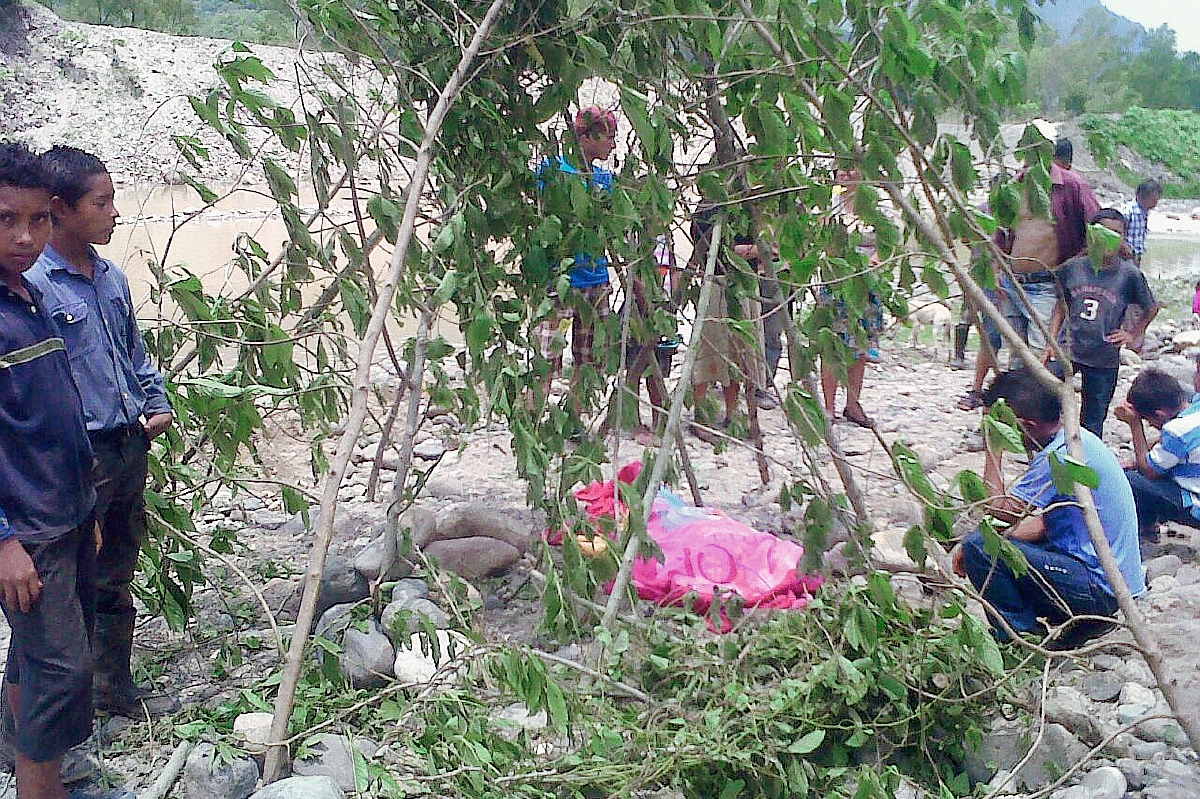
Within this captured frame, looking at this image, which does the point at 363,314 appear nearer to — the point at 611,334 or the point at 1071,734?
the point at 611,334

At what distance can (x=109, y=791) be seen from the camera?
2494mm

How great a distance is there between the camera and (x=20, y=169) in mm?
2043

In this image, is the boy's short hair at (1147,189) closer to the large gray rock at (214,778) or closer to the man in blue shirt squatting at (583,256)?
the man in blue shirt squatting at (583,256)

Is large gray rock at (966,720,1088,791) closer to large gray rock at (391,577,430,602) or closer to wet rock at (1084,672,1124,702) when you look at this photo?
wet rock at (1084,672,1124,702)

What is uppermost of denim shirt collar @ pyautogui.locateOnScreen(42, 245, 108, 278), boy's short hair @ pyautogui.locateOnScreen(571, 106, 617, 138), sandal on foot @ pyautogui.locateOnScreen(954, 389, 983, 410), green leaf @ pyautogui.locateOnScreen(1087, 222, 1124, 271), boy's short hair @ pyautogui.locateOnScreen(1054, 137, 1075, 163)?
boy's short hair @ pyautogui.locateOnScreen(571, 106, 617, 138)

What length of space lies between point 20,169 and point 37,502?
0.68m

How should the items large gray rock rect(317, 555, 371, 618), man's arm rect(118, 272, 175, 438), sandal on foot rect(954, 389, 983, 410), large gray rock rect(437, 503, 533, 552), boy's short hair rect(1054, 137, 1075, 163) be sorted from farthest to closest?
sandal on foot rect(954, 389, 983, 410) → boy's short hair rect(1054, 137, 1075, 163) → large gray rock rect(437, 503, 533, 552) → large gray rock rect(317, 555, 371, 618) → man's arm rect(118, 272, 175, 438)

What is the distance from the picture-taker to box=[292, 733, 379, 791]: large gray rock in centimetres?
238

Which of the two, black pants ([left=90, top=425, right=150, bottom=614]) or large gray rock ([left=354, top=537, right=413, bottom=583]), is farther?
large gray rock ([left=354, top=537, right=413, bottom=583])

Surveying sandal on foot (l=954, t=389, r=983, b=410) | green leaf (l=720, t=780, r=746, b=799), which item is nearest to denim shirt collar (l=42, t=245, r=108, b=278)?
green leaf (l=720, t=780, r=746, b=799)

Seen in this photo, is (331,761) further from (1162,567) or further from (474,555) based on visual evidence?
(1162,567)

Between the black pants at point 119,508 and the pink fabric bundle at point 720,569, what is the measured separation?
1.24 m

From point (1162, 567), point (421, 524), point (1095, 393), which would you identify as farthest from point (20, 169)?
point (1095, 393)

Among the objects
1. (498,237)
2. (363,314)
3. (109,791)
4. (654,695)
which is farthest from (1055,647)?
(109,791)
